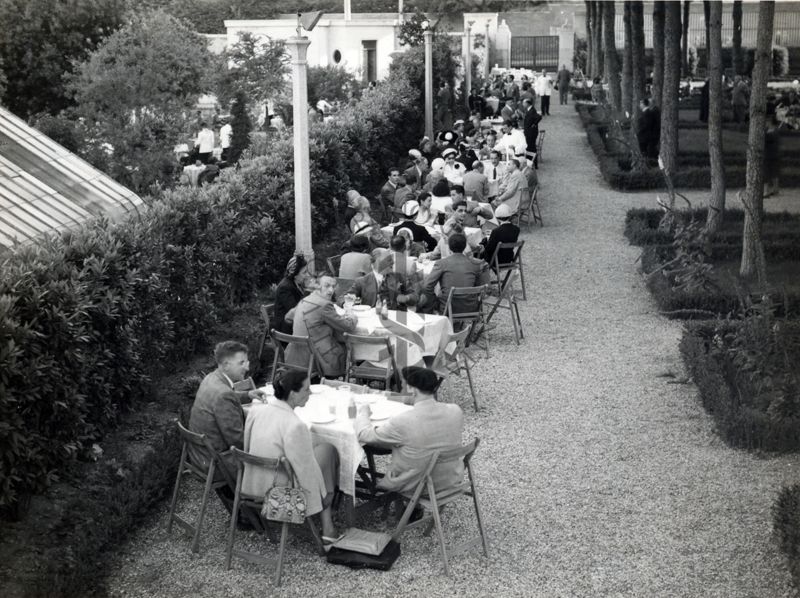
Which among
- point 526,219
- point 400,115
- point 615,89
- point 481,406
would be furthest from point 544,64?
point 481,406

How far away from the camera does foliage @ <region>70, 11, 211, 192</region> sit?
21.8 metres

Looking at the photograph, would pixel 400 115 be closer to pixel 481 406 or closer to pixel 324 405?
pixel 481 406

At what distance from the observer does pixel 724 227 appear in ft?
52.5

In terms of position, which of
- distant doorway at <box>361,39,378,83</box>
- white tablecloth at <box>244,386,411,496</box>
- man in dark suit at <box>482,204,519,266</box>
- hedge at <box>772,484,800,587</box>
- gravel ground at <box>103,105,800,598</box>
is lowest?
gravel ground at <box>103,105,800,598</box>

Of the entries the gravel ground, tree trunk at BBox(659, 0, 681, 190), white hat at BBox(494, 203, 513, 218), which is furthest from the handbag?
tree trunk at BBox(659, 0, 681, 190)

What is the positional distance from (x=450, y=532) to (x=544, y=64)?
193 feet

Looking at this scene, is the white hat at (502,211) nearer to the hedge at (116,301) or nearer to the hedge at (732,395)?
the hedge at (116,301)

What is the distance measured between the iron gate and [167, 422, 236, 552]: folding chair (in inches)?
2297

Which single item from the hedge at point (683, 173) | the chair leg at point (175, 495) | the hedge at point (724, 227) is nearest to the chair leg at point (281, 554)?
the chair leg at point (175, 495)

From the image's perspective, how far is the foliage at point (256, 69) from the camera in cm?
3459

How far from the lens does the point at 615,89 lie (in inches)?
1238

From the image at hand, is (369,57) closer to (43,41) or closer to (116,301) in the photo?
(43,41)

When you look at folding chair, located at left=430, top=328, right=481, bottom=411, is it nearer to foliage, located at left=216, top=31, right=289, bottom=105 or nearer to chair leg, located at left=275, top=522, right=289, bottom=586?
chair leg, located at left=275, top=522, right=289, bottom=586

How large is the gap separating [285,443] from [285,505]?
1.15 feet
